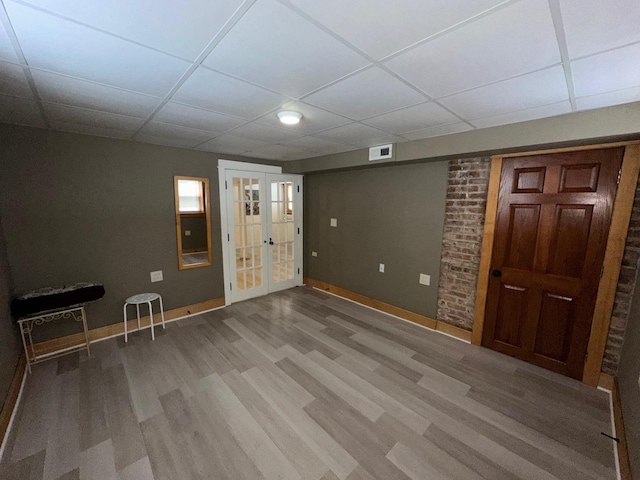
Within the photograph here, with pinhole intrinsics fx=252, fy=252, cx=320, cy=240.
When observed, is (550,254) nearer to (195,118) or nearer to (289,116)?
(289,116)

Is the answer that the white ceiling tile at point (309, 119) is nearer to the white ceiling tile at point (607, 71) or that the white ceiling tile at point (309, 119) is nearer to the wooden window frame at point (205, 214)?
the white ceiling tile at point (607, 71)

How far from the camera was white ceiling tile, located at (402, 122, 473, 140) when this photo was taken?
2.38 meters

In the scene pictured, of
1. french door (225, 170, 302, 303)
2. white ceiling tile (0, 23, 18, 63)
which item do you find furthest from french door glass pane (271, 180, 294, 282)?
→ white ceiling tile (0, 23, 18, 63)

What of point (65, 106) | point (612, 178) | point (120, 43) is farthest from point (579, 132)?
point (65, 106)

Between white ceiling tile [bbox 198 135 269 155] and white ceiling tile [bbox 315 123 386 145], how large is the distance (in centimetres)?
89

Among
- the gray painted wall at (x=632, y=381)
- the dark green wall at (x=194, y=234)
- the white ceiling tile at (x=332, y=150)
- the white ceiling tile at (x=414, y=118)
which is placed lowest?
the gray painted wall at (x=632, y=381)

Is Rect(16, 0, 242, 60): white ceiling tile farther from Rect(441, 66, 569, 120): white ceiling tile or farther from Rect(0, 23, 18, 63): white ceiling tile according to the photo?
Rect(441, 66, 569, 120): white ceiling tile

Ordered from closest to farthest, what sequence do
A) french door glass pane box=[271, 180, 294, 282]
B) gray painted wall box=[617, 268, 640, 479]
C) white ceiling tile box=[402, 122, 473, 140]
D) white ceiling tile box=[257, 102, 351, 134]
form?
1. gray painted wall box=[617, 268, 640, 479]
2. white ceiling tile box=[257, 102, 351, 134]
3. white ceiling tile box=[402, 122, 473, 140]
4. french door glass pane box=[271, 180, 294, 282]

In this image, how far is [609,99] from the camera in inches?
67.5

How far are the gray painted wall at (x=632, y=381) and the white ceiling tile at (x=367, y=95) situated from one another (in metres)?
2.34

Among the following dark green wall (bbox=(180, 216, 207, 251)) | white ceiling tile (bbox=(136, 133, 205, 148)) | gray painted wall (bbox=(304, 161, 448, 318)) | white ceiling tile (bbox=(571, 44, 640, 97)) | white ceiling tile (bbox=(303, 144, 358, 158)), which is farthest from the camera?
dark green wall (bbox=(180, 216, 207, 251))

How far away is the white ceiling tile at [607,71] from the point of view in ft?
4.05

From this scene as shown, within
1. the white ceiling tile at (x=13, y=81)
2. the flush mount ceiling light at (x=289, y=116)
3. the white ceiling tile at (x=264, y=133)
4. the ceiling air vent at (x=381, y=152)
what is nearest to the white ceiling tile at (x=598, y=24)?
the flush mount ceiling light at (x=289, y=116)

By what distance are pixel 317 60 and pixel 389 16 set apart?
17.1 inches
